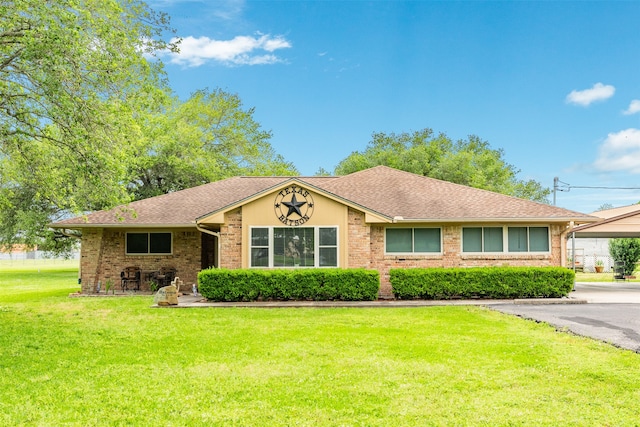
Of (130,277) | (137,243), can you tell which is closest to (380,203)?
(137,243)

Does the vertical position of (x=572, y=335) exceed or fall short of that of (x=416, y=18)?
it falls short

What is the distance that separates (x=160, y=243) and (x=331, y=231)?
7.05 m

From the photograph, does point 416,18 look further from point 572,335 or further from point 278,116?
point 572,335

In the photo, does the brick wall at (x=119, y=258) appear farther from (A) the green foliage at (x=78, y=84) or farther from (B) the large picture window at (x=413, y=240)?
(B) the large picture window at (x=413, y=240)

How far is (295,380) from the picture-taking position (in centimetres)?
640

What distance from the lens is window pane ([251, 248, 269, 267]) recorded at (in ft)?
52.3

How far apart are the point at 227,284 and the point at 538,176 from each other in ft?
135

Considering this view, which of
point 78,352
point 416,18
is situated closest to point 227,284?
point 78,352

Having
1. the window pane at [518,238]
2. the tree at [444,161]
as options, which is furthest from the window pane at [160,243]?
the tree at [444,161]

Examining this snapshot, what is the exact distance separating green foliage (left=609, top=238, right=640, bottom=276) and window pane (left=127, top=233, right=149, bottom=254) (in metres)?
26.3

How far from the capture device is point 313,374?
6684 millimetres

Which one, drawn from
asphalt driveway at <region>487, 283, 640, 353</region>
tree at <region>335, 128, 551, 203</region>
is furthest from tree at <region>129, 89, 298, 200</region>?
asphalt driveway at <region>487, 283, 640, 353</region>

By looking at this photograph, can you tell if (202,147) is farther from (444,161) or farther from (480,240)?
(480,240)

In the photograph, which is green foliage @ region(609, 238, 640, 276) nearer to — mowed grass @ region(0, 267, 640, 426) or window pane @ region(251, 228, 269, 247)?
mowed grass @ region(0, 267, 640, 426)
